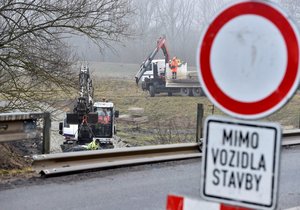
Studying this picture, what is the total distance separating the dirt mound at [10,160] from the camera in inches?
383

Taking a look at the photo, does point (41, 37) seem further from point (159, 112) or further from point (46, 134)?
point (159, 112)

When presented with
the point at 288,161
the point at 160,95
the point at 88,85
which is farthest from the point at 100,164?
the point at 160,95

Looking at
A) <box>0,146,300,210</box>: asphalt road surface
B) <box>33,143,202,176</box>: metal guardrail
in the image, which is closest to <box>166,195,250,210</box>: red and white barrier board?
<box>0,146,300,210</box>: asphalt road surface

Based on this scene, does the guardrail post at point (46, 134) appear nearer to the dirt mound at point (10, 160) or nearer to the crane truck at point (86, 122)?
the dirt mound at point (10, 160)

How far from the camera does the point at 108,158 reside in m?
9.97

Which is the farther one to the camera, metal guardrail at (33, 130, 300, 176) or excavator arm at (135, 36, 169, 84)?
excavator arm at (135, 36, 169, 84)

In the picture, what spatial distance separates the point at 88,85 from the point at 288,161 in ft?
32.8

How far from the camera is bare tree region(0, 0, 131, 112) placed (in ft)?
52.3

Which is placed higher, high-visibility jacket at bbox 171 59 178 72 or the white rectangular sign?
high-visibility jacket at bbox 171 59 178 72

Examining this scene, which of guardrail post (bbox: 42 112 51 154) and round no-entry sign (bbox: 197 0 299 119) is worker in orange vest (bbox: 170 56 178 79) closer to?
guardrail post (bbox: 42 112 51 154)

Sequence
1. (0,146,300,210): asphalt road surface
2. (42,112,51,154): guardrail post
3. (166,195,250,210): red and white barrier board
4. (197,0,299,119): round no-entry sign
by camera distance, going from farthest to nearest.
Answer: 1. (42,112,51,154): guardrail post
2. (0,146,300,210): asphalt road surface
3. (166,195,250,210): red and white barrier board
4. (197,0,299,119): round no-entry sign

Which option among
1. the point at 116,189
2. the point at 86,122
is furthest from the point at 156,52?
the point at 116,189

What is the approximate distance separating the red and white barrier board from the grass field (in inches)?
837

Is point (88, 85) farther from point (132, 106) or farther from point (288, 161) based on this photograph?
point (132, 106)
